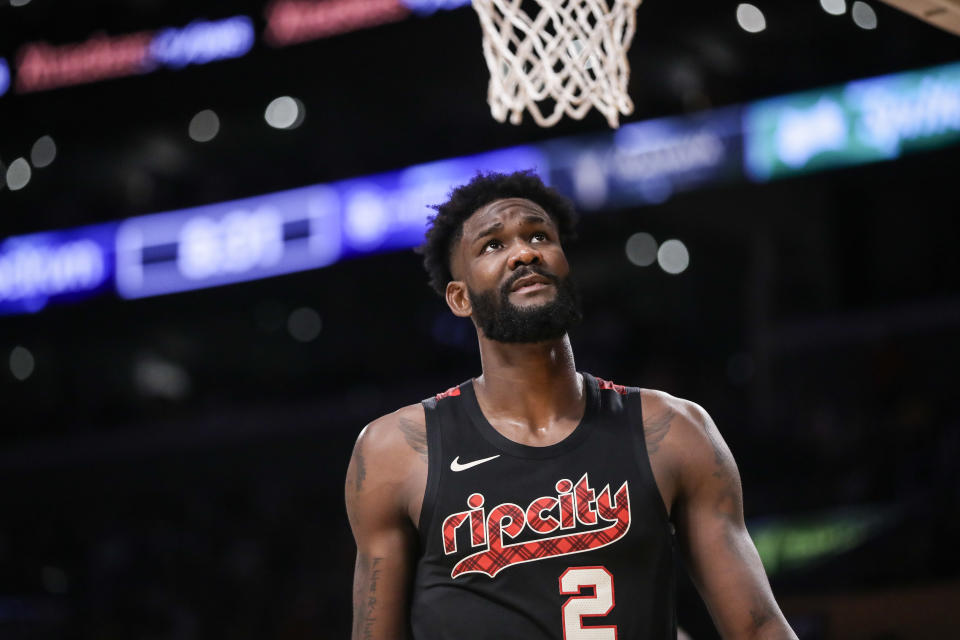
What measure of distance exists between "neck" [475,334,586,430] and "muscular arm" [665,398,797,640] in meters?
0.30

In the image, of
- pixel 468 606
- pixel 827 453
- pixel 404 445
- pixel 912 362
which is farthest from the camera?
pixel 912 362

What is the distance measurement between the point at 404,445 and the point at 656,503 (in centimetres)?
69

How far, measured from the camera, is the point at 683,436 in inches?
123

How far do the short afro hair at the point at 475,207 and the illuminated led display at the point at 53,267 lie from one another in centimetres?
1175

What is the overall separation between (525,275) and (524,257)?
5cm

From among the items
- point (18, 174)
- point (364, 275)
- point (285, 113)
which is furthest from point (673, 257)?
point (18, 174)

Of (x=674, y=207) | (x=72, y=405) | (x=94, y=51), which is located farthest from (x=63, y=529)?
(x=674, y=207)

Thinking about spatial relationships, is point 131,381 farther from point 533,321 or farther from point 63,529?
point 533,321

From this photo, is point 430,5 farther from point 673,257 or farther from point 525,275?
point 525,275

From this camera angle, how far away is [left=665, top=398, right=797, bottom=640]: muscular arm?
2971 mm

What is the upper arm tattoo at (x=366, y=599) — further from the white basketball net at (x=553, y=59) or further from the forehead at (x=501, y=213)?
the white basketball net at (x=553, y=59)

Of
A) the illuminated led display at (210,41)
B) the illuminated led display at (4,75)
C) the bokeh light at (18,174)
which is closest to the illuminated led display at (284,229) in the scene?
the illuminated led display at (210,41)

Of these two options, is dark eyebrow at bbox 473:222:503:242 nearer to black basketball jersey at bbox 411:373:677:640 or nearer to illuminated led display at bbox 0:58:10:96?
black basketball jersey at bbox 411:373:677:640

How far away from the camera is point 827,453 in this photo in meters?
10.2
